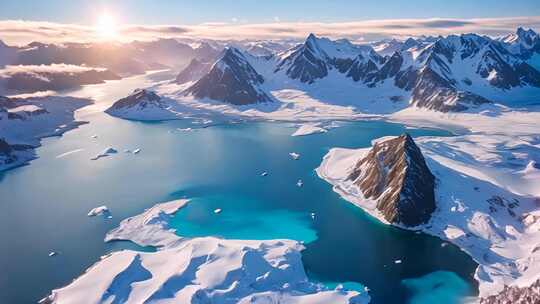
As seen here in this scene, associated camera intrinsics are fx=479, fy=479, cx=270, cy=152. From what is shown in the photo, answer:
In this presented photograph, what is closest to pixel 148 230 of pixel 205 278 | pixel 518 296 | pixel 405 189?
pixel 205 278

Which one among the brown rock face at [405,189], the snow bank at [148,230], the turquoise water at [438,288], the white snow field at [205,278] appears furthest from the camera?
the brown rock face at [405,189]

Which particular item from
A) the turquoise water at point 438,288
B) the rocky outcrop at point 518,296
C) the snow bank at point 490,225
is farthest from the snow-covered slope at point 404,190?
the rocky outcrop at point 518,296

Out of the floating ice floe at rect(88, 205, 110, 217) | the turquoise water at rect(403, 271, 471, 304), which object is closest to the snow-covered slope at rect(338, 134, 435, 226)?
the turquoise water at rect(403, 271, 471, 304)

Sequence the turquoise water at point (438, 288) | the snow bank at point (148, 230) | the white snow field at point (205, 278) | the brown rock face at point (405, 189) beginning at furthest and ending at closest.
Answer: the brown rock face at point (405, 189), the snow bank at point (148, 230), the turquoise water at point (438, 288), the white snow field at point (205, 278)

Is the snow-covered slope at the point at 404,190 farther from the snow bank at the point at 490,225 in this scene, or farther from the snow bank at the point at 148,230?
the snow bank at the point at 148,230

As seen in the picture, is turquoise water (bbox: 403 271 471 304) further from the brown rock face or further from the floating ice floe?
the floating ice floe

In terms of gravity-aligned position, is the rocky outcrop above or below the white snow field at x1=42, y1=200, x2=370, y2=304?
above

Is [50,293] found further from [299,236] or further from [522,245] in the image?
[522,245]

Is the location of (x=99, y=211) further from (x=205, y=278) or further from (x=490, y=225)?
(x=490, y=225)
